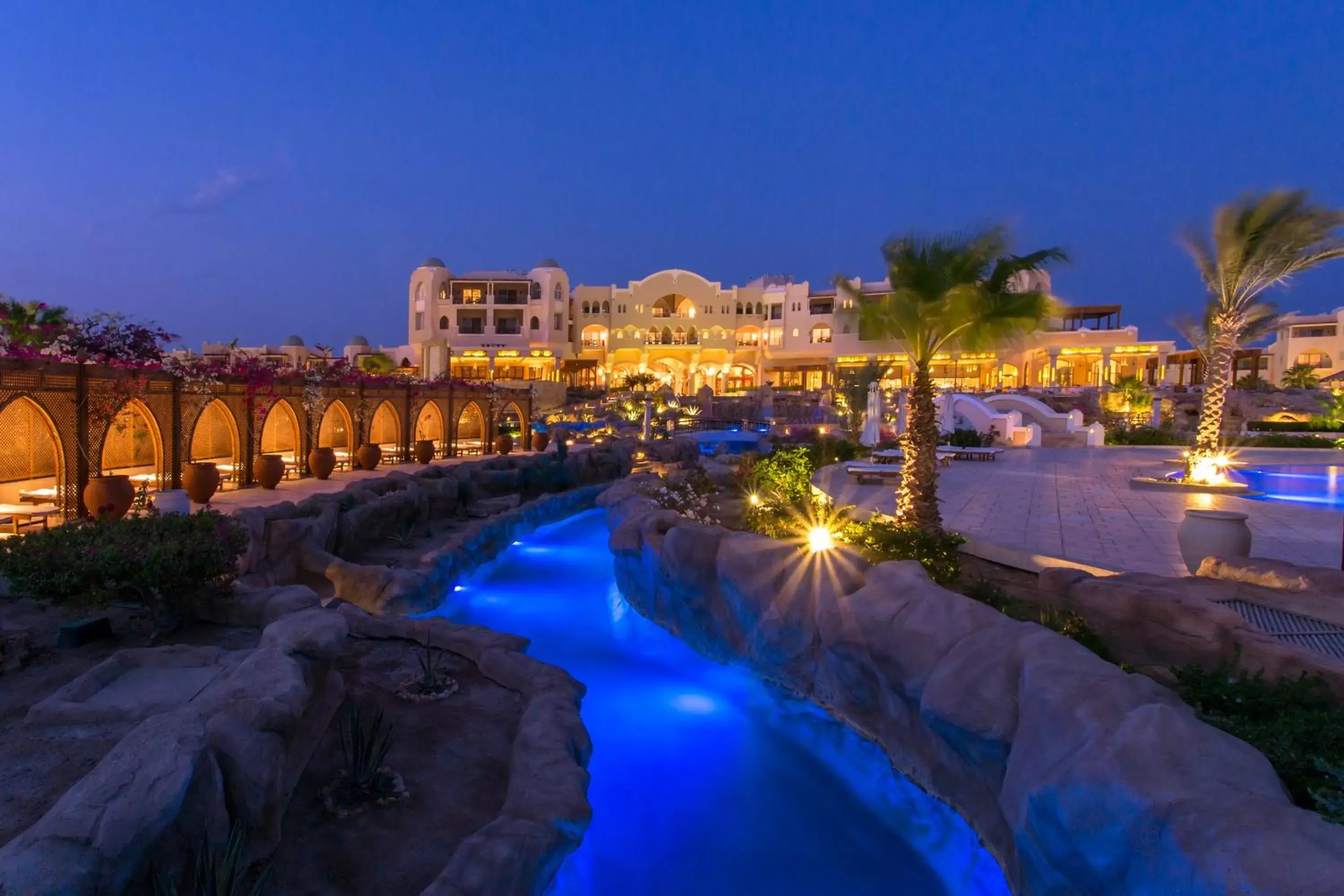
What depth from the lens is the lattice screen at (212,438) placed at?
1880 cm

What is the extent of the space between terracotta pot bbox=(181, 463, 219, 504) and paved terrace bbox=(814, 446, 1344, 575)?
37.4 ft

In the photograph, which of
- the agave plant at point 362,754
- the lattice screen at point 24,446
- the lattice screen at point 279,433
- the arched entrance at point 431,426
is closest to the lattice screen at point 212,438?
the lattice screen at point 279,433

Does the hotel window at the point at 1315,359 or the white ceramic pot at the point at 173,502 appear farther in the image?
the hotel window at the point at 1315,359

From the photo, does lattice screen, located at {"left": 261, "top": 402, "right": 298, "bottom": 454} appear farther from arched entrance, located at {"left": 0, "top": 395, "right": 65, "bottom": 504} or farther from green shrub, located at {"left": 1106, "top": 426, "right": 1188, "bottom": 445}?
green shrub, located at {"left": 1106, "top": 426, "right": 1188, "bottom": 445}

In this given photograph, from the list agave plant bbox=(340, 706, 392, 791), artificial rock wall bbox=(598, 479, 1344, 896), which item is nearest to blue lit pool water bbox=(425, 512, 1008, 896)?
artificial rock wall bbox=(598, 479, 1344, 896)

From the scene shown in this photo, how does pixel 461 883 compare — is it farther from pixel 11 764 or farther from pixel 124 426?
pixel 124 426

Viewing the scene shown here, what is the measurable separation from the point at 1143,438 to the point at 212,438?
3297 cm

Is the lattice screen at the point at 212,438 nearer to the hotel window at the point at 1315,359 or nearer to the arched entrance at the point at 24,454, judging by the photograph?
the arched entrance at the point at 24,454

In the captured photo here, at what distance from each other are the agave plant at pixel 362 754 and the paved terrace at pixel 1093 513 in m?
7.29

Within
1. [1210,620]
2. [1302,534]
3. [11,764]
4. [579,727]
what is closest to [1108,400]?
[1302,534]

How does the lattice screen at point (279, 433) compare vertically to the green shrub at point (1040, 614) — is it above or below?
above

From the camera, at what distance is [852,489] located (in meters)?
15.9

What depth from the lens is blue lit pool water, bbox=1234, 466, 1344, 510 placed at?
1387cm

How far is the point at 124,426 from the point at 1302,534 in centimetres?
1837
